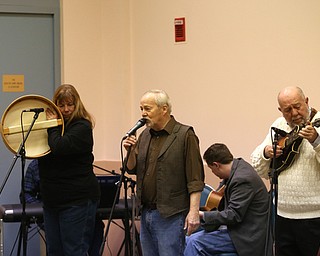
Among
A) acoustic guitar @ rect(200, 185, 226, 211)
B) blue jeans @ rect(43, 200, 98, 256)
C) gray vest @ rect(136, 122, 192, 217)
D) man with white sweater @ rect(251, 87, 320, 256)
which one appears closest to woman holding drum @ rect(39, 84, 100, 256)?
blue jeans @ rect(43, 200, 98, 256)

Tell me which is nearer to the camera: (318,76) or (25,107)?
(25,107)

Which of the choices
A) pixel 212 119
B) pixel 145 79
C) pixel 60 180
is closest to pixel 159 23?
pixel 145 79

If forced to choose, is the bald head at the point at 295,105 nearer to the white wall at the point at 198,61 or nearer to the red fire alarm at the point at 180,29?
the white wall at the point at 198,61

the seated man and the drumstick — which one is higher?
the drumstick

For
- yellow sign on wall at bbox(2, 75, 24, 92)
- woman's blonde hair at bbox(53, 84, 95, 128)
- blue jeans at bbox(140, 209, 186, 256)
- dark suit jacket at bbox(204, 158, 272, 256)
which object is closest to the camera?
blue jeans at bbox(140, 209, 186, 256)

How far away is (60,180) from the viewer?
3818 millimetres

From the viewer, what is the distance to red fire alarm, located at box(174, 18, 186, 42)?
5.51 meters

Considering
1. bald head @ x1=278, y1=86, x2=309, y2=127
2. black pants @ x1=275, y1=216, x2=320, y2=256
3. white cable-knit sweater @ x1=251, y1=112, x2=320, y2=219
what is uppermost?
bald head @ x1=278, y1=86, x2=309, y2=127

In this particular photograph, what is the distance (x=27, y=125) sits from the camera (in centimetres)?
388

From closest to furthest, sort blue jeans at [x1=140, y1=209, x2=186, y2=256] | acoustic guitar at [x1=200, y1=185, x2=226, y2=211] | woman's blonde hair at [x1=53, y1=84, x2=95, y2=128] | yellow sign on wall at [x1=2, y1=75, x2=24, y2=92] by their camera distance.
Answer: blue jeans at [x1=140, y1=209, x2=186, y2=256]
woman's blonde hair at [x1=53, y1=84, x2=95, y2=128]
acoustic guitar at [x1=200, y1=185, x2=226, y2=211]
yellow sign on wall at [x1=2, y1=75, x2=24, y2=92]

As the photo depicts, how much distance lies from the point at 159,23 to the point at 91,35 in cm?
69

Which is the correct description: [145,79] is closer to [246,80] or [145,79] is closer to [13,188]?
[246,80]

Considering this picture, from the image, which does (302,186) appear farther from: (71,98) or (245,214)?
(71,98)

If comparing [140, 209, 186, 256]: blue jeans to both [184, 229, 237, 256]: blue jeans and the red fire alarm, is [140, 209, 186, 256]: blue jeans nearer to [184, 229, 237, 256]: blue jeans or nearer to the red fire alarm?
[184, 229, 237, 256]: blue jeans
